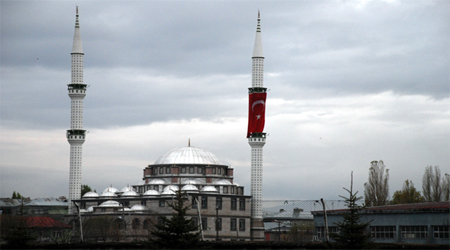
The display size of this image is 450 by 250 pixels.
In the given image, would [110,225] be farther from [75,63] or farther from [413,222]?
[413,222]

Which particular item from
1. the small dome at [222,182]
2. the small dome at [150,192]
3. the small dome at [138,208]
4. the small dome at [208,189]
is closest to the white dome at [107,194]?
the small dome at [150,192]

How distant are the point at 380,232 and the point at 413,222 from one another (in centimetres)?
316

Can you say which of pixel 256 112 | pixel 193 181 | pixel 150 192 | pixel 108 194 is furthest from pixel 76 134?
pixel 256 112

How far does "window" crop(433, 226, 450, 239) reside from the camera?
4375 centimetres

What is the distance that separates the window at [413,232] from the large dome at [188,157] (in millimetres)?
44654

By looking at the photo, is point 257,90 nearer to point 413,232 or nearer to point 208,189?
point 208,189

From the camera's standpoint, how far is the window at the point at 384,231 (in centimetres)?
4778

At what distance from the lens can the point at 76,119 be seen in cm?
8106

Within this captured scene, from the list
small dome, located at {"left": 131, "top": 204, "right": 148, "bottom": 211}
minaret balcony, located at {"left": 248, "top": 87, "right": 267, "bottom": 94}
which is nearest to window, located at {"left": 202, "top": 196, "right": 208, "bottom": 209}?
small dome, located at {"left": 131, "top": 204, "right": 148, "bottom": 211}

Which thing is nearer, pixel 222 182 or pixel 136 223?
pixel 136 223

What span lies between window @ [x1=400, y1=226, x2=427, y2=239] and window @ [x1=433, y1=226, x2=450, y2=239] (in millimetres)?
883

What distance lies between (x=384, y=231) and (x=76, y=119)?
143ft

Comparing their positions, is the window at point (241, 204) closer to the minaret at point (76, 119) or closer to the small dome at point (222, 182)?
the small dome at point (222, 182)

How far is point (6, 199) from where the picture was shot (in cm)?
9894
